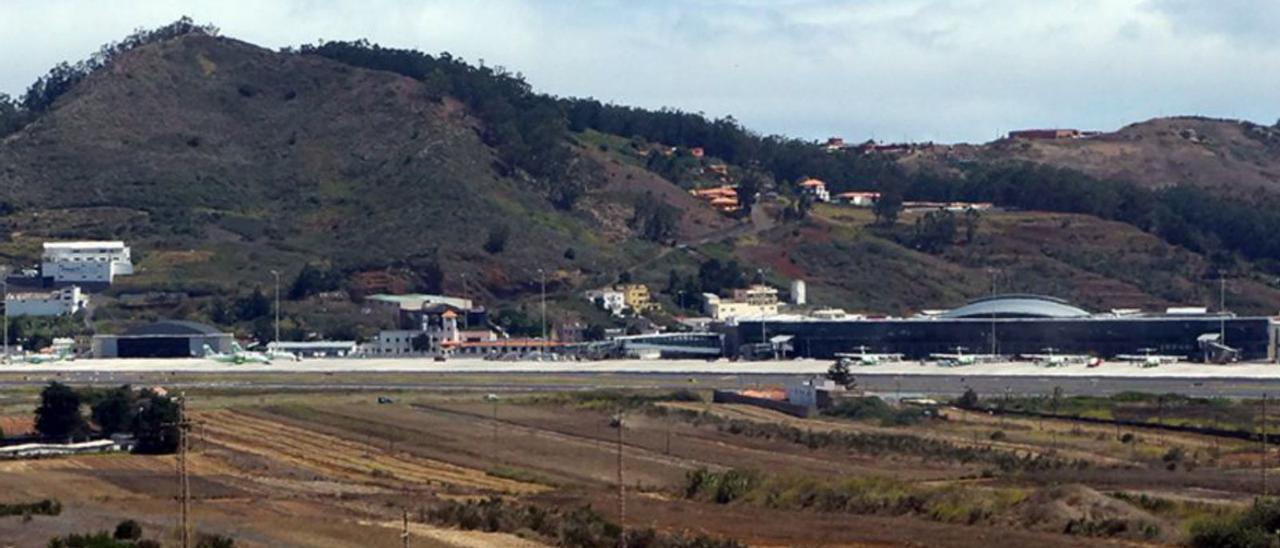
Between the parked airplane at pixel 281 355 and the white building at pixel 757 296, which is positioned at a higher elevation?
the white building at pixel 757 296

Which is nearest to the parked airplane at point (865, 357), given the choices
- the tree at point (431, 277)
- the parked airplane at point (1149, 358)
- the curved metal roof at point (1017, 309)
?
the curved metal roof at point (1017, 309)

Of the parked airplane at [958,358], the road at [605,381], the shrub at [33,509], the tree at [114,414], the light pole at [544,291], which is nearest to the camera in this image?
the shrub at [33,509]

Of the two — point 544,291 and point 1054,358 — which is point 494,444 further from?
point 544,291

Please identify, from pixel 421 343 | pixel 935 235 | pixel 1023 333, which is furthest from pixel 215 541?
pixel 935 235

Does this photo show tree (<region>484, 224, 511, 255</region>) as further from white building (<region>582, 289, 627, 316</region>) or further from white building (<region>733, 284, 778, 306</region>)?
white building (<region>733, 284, 778, 306</region>)

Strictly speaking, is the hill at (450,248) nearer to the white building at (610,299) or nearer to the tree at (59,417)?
the white building at (610,299)

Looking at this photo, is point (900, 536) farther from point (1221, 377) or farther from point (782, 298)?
point (782, 298)
